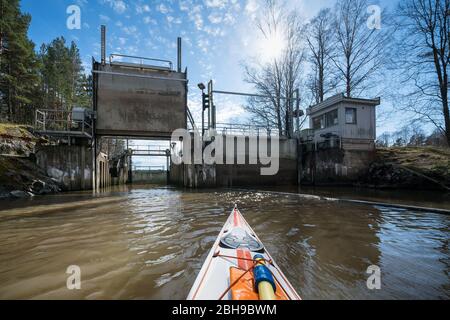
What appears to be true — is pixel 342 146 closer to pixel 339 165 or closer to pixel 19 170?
pixel 339 165

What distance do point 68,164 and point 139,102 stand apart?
6.22 meters

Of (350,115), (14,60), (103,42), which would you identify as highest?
(14,60)

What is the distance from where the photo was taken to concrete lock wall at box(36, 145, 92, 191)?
516 inches

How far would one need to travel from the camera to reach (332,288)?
2.51 metres

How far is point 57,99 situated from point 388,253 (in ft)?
127

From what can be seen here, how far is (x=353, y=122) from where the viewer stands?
17.4m

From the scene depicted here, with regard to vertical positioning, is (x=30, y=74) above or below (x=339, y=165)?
above

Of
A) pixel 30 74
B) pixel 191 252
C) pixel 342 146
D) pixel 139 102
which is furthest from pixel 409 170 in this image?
pixel 30 74

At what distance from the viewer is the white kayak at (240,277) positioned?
1.96 metres

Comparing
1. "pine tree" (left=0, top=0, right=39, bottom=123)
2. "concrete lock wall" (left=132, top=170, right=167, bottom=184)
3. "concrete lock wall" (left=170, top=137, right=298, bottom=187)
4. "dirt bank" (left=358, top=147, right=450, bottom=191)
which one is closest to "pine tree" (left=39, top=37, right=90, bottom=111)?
"pine tree" (left=0, top=0, right=39, bottom=123)

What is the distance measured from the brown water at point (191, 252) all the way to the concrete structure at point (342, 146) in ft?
35.1
